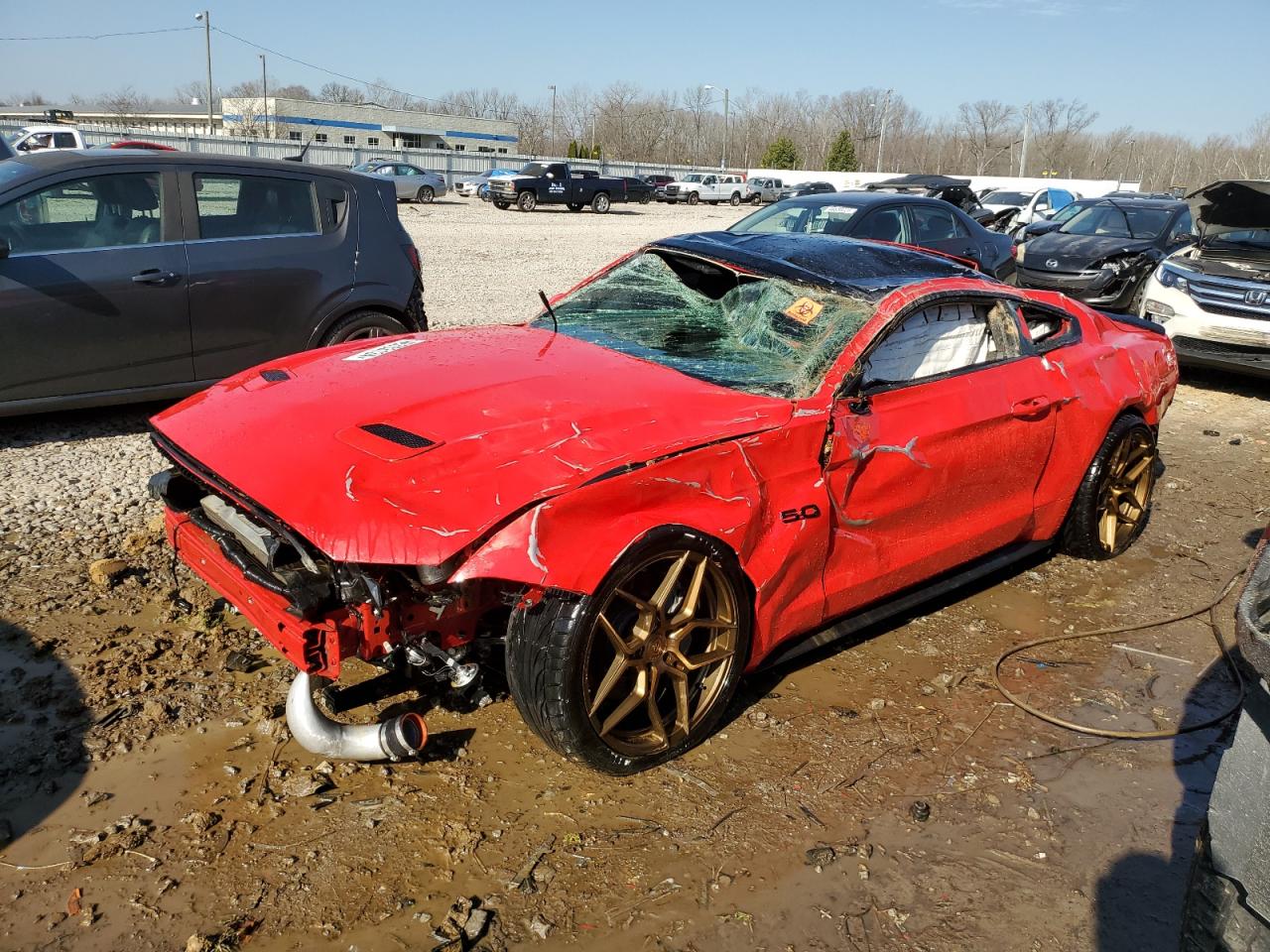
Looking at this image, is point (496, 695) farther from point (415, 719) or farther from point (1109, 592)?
point (1109, 592)

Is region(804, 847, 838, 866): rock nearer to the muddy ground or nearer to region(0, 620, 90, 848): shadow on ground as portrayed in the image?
the muddy ground

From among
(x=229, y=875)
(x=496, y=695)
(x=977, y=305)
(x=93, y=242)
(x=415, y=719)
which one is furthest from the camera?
(x=93, y=242)

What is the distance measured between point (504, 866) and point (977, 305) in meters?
3.20

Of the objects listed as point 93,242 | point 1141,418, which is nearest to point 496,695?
point 1141,418

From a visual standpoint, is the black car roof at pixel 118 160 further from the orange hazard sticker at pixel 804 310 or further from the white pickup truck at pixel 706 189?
the white pickup truck at pixel 706 189

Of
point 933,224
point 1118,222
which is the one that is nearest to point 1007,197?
point 1118,222

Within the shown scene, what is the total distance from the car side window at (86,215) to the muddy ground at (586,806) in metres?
2.18

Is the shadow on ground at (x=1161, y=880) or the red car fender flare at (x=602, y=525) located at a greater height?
the red car fender flare at (x=602, y=525)

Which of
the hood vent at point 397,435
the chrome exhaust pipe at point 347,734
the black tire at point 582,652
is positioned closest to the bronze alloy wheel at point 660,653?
the black tire at point 582,652

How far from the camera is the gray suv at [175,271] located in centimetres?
573

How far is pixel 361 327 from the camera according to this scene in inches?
271

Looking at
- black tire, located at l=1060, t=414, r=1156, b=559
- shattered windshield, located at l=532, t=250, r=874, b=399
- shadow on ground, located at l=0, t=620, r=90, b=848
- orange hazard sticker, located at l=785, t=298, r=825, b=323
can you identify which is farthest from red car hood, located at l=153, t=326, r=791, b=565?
black tire, located at l=1060, t=414, r=1156, b=559

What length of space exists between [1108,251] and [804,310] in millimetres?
9921

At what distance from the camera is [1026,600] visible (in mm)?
4949
